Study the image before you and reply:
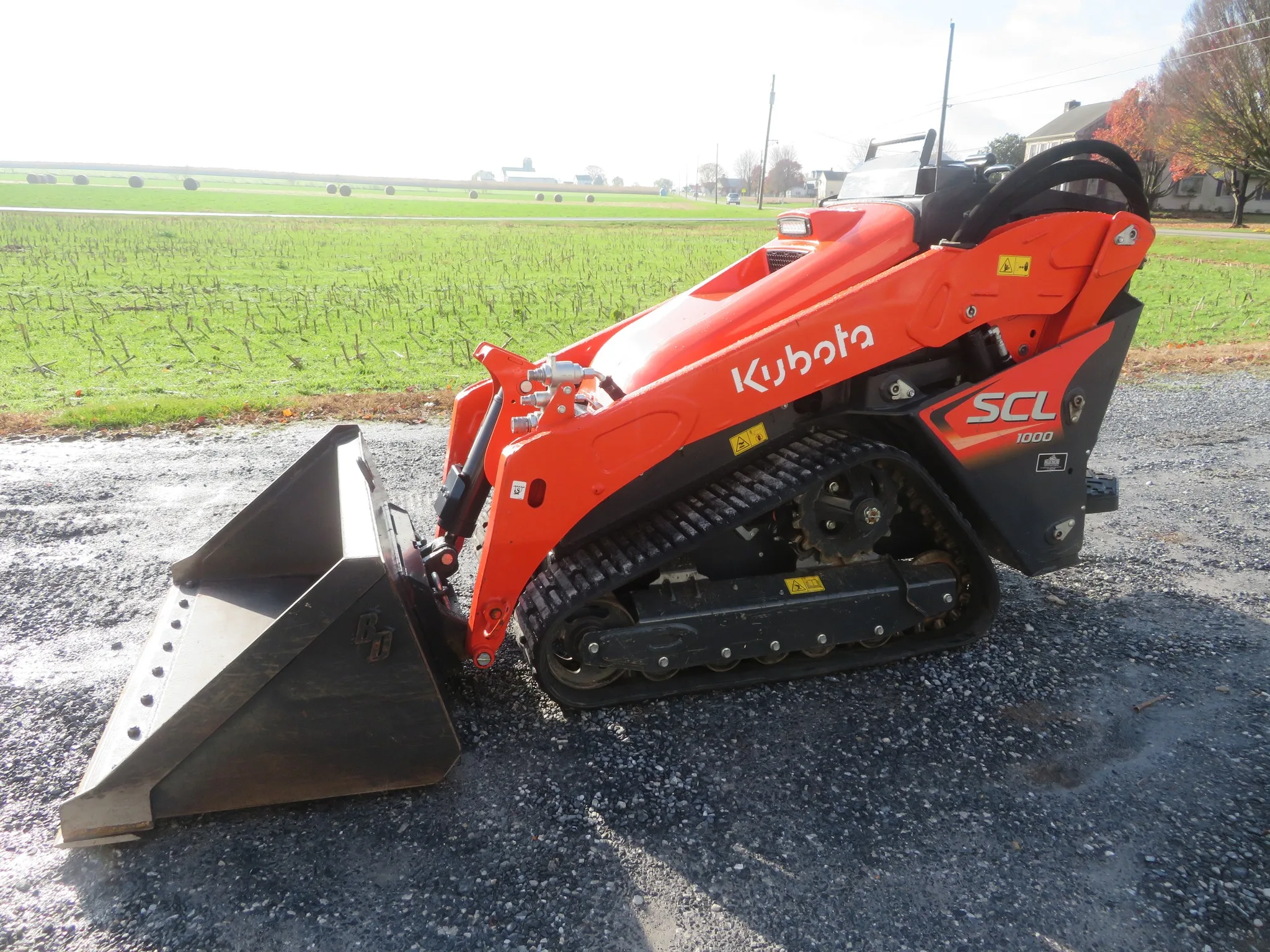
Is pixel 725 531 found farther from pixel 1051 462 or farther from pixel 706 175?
pixel 706 175

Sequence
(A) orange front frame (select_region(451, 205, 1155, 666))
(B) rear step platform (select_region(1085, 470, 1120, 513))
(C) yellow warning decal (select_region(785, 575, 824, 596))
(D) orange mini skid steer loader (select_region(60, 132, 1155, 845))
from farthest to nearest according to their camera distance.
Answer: (B) rear step platform (select_region(1085, 470, 1120, 513)), (C) yellow warning decal (select_region(785, 575, 824, 596)), (A) orange front frame (select_region(451, 205, 1155, 666)), (D) orange mini skid steer loader (select_region(60, 132, 1155, 845))

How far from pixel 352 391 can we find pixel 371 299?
667 centimetres

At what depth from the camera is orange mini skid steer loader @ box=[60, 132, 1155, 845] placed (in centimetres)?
284

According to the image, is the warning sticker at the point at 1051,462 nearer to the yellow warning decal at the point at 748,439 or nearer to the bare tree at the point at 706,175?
the yellow warning decal at the point at 748,439

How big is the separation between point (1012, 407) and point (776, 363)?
120 centimetres

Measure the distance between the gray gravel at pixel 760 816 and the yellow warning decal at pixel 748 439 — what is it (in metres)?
1.02

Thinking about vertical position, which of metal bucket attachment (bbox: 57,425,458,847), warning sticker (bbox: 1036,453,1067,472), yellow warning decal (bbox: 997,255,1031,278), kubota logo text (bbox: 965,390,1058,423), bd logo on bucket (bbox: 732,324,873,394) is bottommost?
metal bucket attachment (bbox: 57,425,458,847)

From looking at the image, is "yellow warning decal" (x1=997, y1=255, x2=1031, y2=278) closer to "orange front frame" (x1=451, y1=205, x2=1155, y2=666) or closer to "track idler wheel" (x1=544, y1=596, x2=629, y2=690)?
"orange front frame" (x1=451, y1=205, x2=1155, y2=666)

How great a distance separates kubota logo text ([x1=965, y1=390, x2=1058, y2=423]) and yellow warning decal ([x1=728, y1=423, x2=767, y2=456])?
0.90 metres

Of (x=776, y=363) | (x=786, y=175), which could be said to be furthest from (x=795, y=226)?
(x=786, y=175)

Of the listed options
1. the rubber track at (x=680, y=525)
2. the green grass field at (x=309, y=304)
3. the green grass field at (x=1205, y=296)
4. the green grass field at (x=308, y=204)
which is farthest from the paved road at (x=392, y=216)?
the rubber track at (x=680, y=525)

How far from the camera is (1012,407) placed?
150 inches

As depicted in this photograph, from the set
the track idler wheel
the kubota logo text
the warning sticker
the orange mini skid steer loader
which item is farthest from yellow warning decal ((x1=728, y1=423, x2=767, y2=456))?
the warning sticker

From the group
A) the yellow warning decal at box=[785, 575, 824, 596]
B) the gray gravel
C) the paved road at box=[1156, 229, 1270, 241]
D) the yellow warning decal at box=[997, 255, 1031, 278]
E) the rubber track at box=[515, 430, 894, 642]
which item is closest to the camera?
the gray gravel
